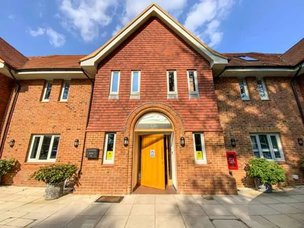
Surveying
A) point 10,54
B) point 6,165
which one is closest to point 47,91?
point 10,54

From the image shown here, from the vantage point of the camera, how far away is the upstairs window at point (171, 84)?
7457mm

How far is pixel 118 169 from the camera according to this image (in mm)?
6492

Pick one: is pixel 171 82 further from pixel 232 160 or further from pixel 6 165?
pixel 6 165

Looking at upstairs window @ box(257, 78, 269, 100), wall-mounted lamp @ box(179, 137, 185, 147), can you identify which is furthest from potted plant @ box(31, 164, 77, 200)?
upstairs window @ box(257, 78, 269, 100)

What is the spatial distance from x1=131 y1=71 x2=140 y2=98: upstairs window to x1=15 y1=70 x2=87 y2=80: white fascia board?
3.30 metres

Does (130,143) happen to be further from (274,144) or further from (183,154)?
(274,144)

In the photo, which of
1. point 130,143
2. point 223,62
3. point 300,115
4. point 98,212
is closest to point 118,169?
point 130,143

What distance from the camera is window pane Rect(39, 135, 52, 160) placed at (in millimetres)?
8203

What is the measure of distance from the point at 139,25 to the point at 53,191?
29.0ft

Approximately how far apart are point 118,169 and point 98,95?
11.9ft

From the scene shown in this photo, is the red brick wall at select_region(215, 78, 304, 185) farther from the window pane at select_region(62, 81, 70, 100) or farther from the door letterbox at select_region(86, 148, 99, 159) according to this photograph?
the window pane at select_region(62, 81, 70, 100)

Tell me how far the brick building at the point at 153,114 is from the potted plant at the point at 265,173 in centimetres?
73

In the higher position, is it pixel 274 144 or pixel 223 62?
pixel 223 62

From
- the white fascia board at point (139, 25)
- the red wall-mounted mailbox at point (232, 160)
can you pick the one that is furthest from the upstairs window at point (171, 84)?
the red wall-mounted mailbox at point (232, 160)
